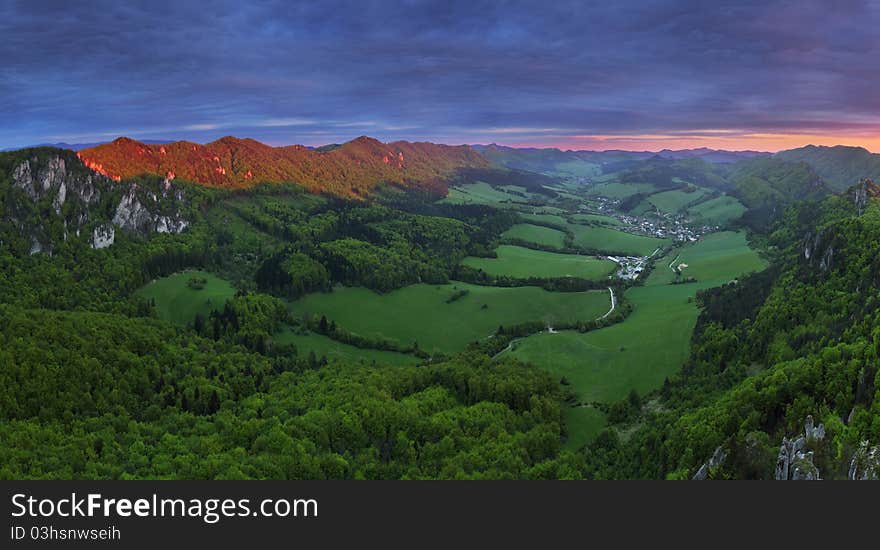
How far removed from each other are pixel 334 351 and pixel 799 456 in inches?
4933

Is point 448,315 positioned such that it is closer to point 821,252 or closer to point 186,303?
point 186,303

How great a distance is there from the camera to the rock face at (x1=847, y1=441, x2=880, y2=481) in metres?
44.7

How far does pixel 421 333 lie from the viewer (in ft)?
574

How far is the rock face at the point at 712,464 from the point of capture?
5947cm

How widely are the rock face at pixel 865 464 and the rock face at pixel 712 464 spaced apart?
13.6m

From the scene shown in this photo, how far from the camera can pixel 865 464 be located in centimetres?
4650

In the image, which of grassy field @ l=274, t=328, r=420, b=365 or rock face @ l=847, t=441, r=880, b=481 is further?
grassy field @ l=274, t=328, r=420, b=365

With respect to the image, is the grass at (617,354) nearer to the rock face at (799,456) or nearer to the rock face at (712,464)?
the rock face at (712,464)

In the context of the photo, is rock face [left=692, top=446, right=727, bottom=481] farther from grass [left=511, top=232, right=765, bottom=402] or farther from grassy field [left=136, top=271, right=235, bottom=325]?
grassy field [left=136, top=271, right=235, bottom=325]

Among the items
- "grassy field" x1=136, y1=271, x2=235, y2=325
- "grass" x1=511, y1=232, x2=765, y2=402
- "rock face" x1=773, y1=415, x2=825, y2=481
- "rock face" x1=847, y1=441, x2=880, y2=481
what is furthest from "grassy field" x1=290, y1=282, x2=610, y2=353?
"rock face" x1=847, y1=441, x2=880, y2=481

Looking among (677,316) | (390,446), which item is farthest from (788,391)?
(677,316)

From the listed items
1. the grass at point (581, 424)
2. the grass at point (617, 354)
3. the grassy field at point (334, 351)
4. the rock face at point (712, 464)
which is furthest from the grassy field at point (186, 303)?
the rock face at point (712, 464)

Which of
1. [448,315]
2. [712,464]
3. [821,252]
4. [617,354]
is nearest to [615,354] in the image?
[617,354]

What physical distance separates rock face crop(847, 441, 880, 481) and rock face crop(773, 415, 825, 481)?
2.85 meters
